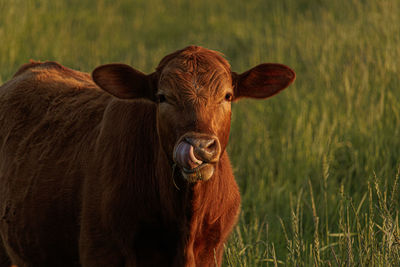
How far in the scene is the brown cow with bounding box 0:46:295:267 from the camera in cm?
288

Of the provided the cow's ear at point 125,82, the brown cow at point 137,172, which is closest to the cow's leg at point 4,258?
the brown cow at point 137,172

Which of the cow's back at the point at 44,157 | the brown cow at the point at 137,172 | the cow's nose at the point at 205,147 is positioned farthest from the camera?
the cow's back at the point at 44,157

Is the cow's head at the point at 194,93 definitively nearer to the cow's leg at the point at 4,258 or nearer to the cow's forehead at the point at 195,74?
the cow's forehead at the point at 195,74

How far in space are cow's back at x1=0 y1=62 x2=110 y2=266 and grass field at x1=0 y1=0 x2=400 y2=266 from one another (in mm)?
1045

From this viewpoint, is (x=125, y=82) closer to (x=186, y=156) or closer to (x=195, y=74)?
(x=195, y=74)

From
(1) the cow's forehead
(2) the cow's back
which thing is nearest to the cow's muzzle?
(1) the cow's forehead

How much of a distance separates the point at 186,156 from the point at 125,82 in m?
0.83

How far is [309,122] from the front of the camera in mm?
5609

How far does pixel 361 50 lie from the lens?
6.73 meters

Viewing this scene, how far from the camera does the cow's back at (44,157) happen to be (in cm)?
349

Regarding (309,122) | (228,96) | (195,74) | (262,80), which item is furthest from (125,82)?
(309,122)

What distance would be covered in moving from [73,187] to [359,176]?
2617 millimetres

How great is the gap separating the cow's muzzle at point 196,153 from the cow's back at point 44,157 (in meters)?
1.00

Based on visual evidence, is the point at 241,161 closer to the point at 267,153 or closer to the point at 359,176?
the point at 267,153
